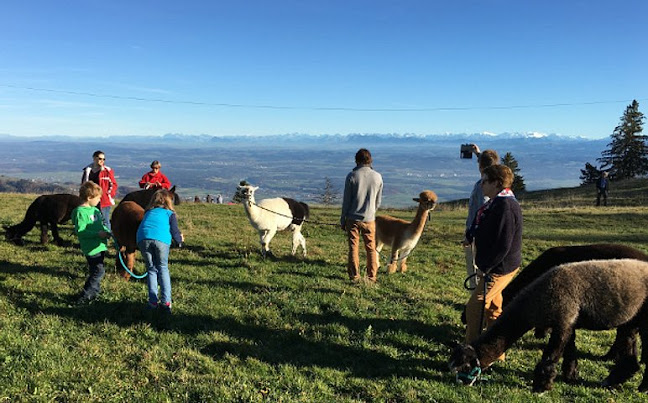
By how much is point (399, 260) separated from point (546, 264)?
371 centimetres

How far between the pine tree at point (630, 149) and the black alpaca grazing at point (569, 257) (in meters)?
56.5

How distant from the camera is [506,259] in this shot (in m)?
4.48

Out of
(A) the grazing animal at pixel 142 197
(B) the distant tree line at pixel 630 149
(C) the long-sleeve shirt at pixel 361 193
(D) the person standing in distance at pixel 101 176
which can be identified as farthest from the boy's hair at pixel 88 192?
(B) the distant tree line at pixel 630 149

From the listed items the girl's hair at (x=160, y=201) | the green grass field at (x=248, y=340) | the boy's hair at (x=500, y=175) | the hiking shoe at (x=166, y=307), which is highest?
the boy's hair at (x=500, y=175)

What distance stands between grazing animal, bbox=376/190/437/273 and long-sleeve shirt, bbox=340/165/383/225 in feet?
4.36

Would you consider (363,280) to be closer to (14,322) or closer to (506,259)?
(506,259)

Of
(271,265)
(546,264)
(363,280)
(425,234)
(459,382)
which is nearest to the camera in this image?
(459,382)

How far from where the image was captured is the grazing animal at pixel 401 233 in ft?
27.5

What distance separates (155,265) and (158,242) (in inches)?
16.9

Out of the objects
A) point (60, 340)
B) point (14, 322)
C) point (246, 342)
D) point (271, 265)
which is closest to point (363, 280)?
point (271, 265)

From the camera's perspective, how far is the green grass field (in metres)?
4.06

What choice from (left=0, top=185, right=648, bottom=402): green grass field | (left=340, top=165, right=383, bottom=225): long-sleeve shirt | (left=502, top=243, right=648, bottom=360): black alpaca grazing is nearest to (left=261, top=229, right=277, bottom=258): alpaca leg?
(left=0, top=185, right=648, bottom=402): green grass field

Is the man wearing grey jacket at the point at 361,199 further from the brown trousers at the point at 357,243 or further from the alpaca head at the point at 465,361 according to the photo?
the alpaca head at the point at 465,361

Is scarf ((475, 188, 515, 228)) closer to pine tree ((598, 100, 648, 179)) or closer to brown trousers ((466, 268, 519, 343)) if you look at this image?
brown trousers ((466, 268, 519, 343))
